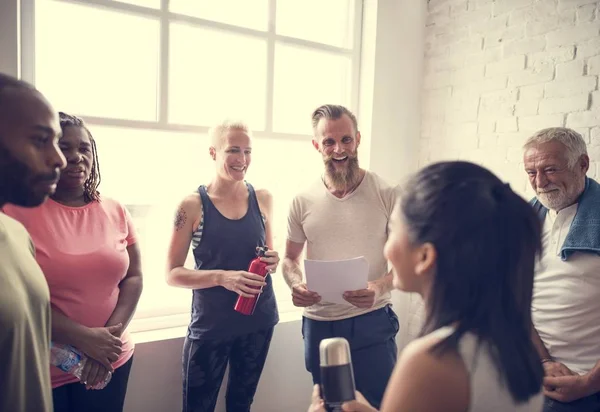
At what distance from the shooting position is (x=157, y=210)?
2.36 meters

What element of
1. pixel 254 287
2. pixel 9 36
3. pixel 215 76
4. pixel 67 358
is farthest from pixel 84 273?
pixel 215 76

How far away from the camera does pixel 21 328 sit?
73 cm

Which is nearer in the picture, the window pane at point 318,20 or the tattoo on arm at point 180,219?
the tattoo on arm at point 180,219

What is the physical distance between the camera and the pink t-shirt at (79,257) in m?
1.34

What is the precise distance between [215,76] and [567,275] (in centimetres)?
197

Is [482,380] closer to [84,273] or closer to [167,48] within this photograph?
[84,273]

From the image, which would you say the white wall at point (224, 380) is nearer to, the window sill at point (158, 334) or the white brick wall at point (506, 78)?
the window sill at point (158, 334)

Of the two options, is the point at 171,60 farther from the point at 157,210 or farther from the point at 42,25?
the point at 157,210

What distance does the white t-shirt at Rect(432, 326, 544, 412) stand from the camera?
70 centimetres

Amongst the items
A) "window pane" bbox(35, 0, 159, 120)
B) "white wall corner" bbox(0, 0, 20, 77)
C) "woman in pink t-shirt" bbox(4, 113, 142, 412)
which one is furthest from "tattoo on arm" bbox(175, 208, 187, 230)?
"white wall corner" bbox(0, 0, 20, 77)

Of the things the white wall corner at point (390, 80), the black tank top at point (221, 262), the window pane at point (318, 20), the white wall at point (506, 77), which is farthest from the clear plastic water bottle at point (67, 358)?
the white wall at point (506, 77)

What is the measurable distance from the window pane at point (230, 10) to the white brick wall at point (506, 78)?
1.10 meters

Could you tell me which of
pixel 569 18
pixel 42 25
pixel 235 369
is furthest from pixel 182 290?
pixel 569 18

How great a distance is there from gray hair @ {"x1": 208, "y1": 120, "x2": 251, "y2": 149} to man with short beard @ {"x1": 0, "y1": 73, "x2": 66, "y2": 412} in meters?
1.09
